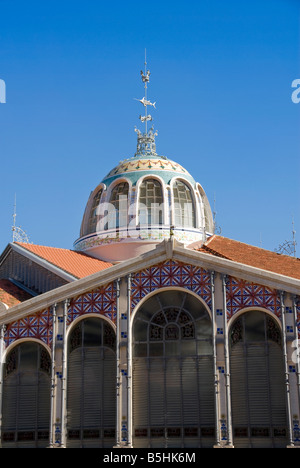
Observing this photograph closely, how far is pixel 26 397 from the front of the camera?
33.8m

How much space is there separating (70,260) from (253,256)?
10.5 meters

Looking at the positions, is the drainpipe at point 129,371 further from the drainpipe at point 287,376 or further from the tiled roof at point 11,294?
the tiled roof at point 11,294

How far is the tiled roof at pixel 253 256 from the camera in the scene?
125 ft

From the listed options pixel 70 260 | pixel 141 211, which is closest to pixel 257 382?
pixel 70 260

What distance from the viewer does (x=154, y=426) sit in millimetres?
32188

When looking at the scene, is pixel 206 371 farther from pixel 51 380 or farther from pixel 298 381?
pixel 51 380

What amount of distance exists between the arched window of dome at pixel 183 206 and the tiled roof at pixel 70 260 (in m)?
5.44

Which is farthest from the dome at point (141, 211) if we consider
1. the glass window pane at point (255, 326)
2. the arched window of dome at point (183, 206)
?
the glass window pane at point (255, 326)

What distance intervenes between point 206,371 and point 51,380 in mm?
7041

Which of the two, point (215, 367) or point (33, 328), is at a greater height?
point (33, 328)

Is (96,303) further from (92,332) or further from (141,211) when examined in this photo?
(141,211)

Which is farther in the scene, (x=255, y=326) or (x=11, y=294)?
(x=11, y=294)

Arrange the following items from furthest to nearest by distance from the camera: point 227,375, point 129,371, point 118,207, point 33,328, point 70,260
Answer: point 118,207 → point 70,260 → point 33,328 → point 129,371 → point 227,375
